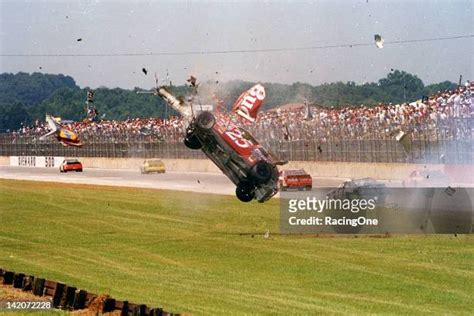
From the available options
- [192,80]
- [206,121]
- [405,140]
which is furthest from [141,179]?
[206,121]

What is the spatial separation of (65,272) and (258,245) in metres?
9.19

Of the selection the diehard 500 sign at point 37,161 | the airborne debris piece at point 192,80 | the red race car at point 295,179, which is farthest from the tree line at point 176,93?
the diehard 500 sign at point 37,161

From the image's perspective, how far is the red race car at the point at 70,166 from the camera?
268 ft

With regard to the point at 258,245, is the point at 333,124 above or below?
above

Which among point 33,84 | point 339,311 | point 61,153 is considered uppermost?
point 33,84

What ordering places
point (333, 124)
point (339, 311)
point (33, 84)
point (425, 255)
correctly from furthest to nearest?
point (33, 84) < point (333, 124) < point (425, 255) < point (339, 311)

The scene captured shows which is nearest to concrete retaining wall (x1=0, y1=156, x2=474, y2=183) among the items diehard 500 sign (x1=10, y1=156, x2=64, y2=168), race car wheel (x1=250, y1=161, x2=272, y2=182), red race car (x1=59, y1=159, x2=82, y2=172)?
race car wheel (x1=250, y1=161, x2=272, y2=182)

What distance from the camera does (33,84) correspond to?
7719 centimetres

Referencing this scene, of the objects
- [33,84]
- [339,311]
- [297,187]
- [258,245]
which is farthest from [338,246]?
[33,84]

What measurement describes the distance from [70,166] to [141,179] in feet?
40.3

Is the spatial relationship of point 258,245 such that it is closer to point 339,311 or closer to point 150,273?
point 150,273

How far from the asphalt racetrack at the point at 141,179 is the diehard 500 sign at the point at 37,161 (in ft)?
1.97

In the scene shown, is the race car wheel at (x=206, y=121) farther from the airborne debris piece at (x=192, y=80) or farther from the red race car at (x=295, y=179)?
the red race car at (x=295, y=179)

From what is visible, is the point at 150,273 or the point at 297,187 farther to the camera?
the point at 297,187
